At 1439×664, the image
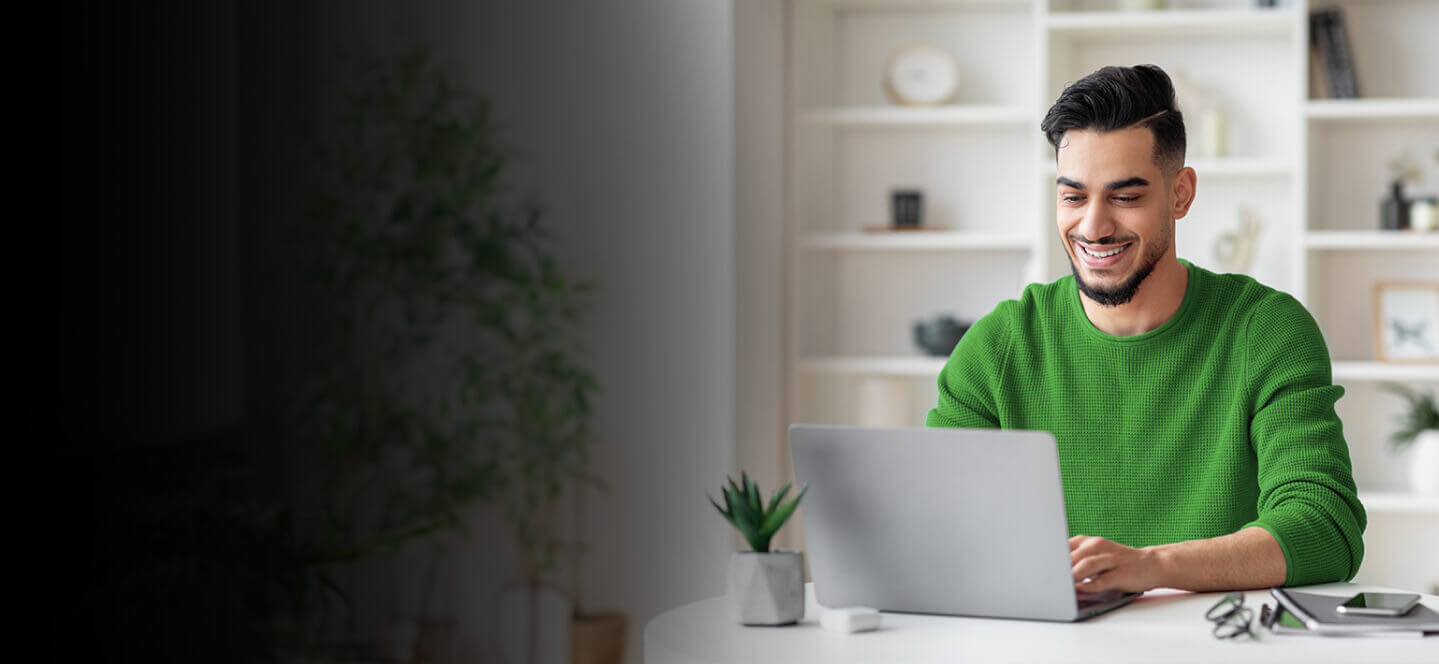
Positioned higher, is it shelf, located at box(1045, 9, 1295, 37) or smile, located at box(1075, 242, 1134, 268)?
shelf, located at box(1045, 9, 1295, 37)

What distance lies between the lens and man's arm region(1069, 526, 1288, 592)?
134cm

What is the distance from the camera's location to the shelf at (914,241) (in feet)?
12.1

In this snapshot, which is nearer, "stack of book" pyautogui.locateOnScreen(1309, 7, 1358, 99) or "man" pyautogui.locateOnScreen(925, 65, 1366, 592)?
"man" pyautogui.locateOnScreen(925, 65, 1366, 592)

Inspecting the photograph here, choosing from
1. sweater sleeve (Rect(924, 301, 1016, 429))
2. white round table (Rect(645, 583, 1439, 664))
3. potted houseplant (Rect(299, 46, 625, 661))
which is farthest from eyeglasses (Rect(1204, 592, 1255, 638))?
potted houseplant (Rect(299, 46, 625, 661))

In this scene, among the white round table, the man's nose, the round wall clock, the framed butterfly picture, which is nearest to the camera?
the white round table

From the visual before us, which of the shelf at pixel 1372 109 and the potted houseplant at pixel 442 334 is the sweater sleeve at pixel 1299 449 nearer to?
the potted houseplant at pixel 442 334

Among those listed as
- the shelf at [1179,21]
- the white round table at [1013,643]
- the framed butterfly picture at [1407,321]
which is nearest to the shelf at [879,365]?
the shelf at [1179,21]

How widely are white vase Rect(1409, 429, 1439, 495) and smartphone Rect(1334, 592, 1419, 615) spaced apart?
2.42 m

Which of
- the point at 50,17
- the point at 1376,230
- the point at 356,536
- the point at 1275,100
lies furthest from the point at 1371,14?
the point at 50,17

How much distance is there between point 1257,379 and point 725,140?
1.89m

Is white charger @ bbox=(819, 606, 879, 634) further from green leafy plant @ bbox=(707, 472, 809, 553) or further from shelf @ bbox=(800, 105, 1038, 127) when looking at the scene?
shelf @ bbox=(800, 105, 1038, 127)

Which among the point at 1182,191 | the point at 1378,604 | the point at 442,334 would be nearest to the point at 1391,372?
the point at 1182,191

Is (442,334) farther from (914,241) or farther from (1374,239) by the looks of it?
(1374,239)

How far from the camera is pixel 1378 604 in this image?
4.18ft
